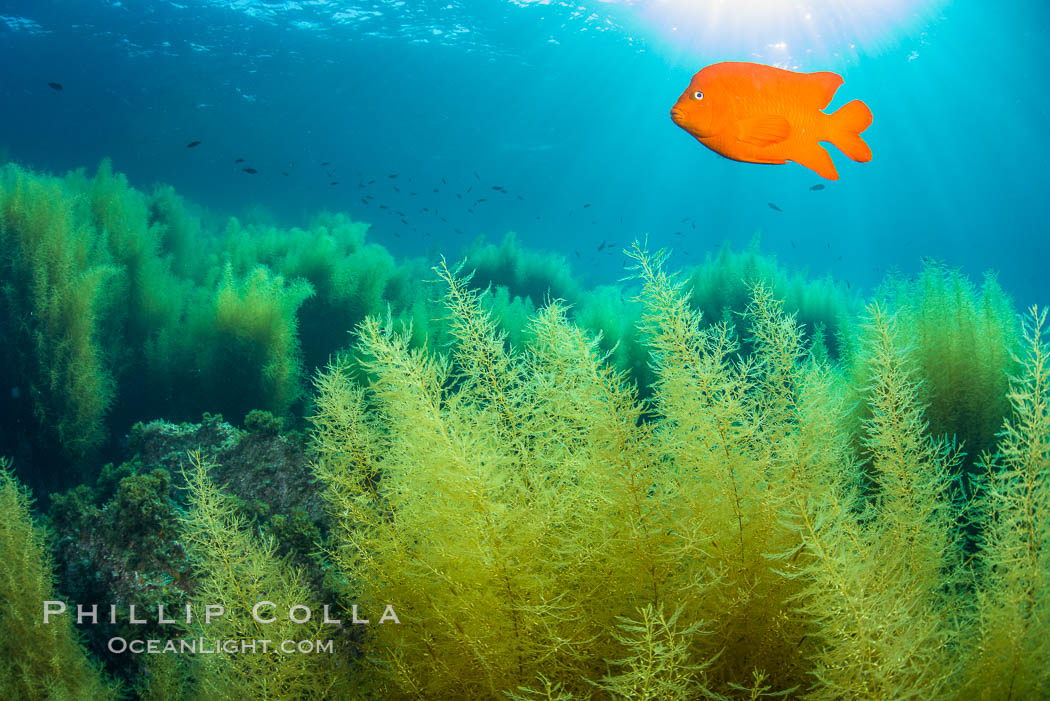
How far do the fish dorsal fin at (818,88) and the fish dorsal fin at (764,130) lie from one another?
0.14 m

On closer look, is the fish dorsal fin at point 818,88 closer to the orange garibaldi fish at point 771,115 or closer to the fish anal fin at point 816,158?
the orange garibaldi fish at point 771,115

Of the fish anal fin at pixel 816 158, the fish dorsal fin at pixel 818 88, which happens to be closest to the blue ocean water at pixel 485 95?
the fish anal fin at pixel 816 158

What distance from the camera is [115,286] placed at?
6.11 metres

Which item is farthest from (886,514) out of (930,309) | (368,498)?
(930,309)

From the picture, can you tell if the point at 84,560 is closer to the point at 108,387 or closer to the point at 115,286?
the point at 108,387

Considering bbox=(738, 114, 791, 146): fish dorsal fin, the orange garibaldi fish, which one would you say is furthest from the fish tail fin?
bbox=(738, 114, 791, 146): fish dorsal fin

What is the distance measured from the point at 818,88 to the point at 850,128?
0.25 meters

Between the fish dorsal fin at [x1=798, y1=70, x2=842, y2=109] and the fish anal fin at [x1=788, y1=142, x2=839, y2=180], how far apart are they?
0.20 m

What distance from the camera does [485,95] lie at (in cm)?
3080

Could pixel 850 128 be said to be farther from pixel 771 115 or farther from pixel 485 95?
pixel 485 95

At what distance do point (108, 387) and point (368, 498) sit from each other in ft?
15.6

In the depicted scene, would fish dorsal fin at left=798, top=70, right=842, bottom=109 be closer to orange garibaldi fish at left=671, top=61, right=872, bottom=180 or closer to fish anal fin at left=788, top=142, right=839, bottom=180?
orange garibaldi fish at left=671, top=61, right=872, bottom=180

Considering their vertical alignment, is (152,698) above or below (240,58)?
below

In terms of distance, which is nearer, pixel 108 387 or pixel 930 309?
pixel 930 309
